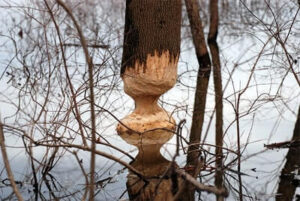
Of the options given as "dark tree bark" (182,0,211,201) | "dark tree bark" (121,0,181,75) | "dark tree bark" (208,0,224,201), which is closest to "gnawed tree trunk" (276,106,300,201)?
"dark tree bark" (208,0,224,201)

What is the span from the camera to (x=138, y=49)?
137 cm

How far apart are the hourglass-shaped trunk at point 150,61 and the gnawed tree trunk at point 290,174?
32 cm

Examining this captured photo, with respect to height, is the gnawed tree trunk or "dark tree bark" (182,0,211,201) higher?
"dark tree bark" (182,0,211,201)

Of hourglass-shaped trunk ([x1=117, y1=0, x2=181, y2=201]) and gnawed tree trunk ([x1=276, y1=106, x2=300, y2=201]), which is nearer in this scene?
gnawed tree trunk ([x1=276, y1=106, x2=300, y2=201])

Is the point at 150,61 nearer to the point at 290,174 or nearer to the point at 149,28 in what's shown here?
the point at 149,28

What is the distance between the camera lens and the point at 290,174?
1318mm

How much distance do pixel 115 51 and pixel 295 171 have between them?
0.64m

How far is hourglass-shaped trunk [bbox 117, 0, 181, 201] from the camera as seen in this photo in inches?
53.0

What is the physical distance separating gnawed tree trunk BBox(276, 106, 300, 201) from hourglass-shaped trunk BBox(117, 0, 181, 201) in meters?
0.32

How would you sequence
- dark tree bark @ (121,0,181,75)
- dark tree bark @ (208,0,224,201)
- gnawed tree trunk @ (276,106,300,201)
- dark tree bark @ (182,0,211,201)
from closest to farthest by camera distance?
gnawed tree trunk @ (276,106,300,201), dark tree bark @ (121,0,181,75), dark tree bark @ (208,0,224,201), dark tree bark @ (182,0,211,201)

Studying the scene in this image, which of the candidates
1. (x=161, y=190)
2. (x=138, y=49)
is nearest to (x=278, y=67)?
(x=138, y=49)

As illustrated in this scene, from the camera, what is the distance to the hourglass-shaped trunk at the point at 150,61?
1.35 metres

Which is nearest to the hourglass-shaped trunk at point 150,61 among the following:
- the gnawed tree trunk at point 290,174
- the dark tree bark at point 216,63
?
the dark tree bark at point 216,63

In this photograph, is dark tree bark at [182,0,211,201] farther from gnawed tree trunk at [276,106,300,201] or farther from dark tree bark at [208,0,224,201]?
gnawed tree trunk at [276,106,300,201]
